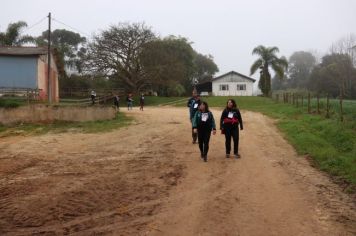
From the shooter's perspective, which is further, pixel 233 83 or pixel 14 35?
pixel 233 83

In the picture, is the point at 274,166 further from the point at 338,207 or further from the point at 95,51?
the point at 95,51

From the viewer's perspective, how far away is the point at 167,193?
9492mm

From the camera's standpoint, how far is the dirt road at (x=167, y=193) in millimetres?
7477

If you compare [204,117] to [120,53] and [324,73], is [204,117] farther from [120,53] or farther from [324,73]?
[324,73]

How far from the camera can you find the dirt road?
24.5 feet

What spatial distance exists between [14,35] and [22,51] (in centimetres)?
1483

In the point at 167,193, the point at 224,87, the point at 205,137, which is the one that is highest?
the point at 224,87

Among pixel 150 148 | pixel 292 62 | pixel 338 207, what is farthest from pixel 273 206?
pixel 292 62

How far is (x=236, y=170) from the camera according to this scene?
1160 centimetres

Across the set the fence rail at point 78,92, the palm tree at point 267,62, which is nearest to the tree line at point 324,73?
the palm tree at point 267,62

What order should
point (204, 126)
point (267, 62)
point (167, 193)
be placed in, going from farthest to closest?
1. point (267, 62)
2. point (204, 126)
3. point (167, 193)

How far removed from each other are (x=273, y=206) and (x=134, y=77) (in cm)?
4659

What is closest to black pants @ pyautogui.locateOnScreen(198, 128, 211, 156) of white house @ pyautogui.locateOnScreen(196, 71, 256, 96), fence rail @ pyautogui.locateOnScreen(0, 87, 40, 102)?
fence rail @ pyautogui.locateOnScreen(0, 87, 40, 102)

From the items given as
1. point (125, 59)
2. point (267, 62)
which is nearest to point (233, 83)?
point (267, 62)
